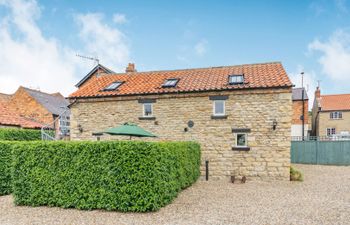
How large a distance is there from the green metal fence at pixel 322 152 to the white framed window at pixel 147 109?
14.0 metres

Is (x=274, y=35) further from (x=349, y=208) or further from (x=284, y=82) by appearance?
(x=349, y=208)

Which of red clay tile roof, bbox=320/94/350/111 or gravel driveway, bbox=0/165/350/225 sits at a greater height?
red clay tile roof, bbox=320/94/350/111

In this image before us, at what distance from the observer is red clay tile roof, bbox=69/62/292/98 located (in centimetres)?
1322

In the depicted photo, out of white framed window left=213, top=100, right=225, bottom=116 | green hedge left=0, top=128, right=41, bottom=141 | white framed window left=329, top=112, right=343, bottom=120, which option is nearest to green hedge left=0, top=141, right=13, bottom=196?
green hedge left=0, top=128, right=41, bottom=141

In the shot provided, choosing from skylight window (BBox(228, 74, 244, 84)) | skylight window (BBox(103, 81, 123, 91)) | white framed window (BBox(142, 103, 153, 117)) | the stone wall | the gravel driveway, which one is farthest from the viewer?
skylight window (BBox(103, 81, 123, 91))

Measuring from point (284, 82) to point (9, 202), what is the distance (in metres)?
12.7

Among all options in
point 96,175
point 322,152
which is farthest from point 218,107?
point 322,152

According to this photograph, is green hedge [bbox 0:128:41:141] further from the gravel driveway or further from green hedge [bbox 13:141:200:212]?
green hedge [bbox 13:141:200:212]

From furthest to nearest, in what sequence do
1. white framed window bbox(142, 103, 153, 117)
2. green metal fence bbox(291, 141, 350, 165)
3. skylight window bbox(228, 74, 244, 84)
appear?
green metal fence bbox(291, 141, 350, 165)
white framed window bbox(142, 103, 153, 117)
skylight window bbox(228, 74, 244, 84)

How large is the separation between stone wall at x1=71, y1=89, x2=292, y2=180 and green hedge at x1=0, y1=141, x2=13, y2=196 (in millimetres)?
5943

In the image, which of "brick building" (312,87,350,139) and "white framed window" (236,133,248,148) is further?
"brick building" (312,87,350,139)

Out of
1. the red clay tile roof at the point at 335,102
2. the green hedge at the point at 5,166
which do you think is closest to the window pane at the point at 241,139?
the green hedge at the point at 5,166

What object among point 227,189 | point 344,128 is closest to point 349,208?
point 227,189

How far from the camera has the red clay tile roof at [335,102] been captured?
34.8m
